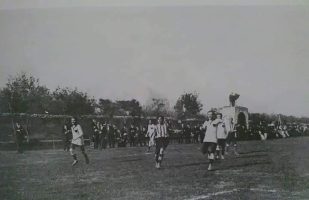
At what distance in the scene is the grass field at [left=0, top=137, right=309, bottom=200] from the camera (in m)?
5.80

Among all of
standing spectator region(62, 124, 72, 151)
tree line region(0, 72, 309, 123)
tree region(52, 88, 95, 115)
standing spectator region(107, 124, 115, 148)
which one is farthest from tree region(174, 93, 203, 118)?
standing spectator region(107, 124, 115, 148)

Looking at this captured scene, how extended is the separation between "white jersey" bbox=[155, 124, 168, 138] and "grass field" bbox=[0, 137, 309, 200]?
445 mm

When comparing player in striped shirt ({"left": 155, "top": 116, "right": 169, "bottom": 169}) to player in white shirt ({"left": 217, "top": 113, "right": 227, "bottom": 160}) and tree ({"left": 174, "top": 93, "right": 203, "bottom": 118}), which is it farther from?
player in white shirt ({"left": 217, "top": 113, "right": 227, "bottom": 160})

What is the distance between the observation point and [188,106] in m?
6.88

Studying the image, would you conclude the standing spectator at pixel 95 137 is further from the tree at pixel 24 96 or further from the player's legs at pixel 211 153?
the player's legs at pixel 211 153

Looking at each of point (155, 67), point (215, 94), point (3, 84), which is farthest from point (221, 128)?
point (3, 84)

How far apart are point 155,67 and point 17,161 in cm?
263

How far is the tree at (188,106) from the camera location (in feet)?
21.1

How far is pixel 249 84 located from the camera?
20.2ft

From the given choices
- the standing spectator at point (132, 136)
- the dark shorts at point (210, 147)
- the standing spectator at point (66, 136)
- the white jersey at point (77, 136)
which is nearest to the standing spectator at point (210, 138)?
the dark shorts at point (210, 147)

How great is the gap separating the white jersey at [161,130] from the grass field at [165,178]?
17.5 inches

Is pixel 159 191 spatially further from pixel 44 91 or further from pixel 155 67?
pixel 44 91

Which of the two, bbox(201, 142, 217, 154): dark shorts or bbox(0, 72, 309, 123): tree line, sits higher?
bbox(0, 72, 309, 123): tree line

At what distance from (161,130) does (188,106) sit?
1.05 metres
